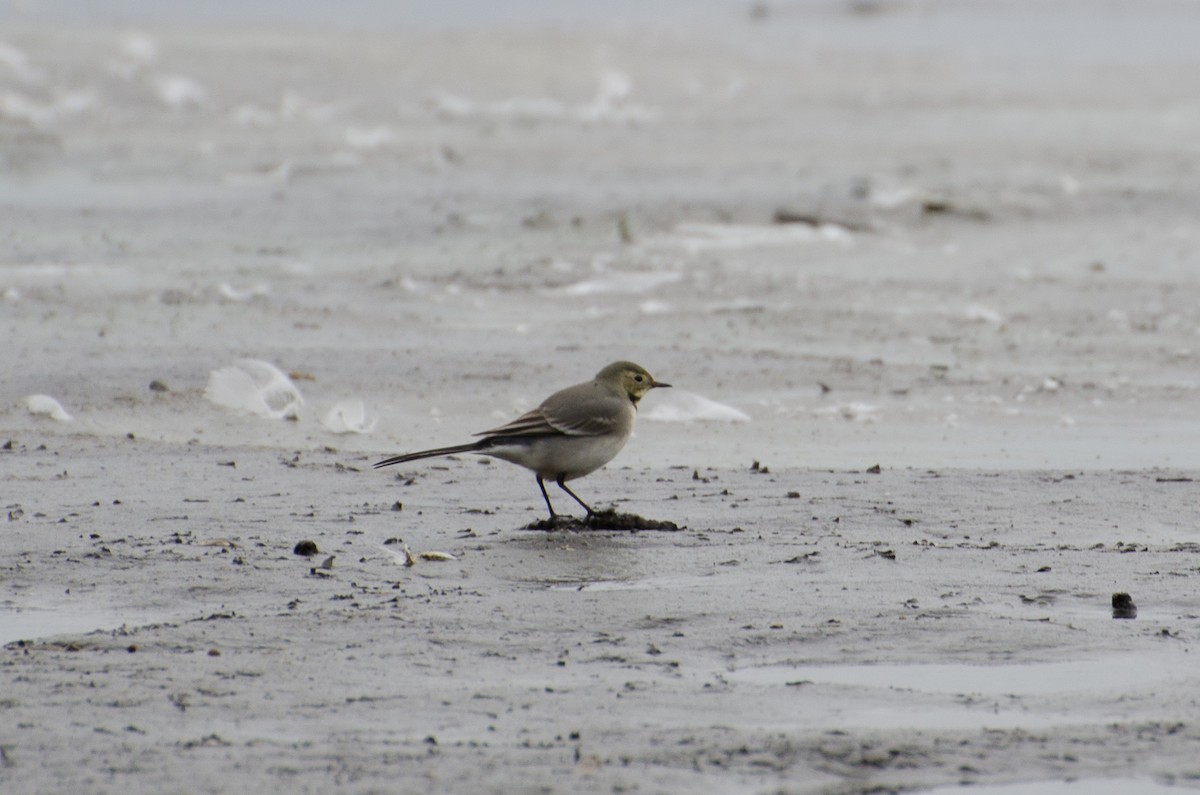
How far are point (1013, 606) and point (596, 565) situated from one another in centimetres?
139

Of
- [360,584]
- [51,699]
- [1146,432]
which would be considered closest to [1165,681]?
[360,584]

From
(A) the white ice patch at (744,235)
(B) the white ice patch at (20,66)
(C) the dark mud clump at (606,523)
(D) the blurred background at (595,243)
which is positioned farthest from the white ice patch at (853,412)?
(B) the white ice patch at (20,66)

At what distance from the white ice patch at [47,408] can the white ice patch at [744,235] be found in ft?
20.0

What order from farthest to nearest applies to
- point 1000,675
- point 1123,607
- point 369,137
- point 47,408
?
1. point 369,137
2. point 47,408
3. point 1123,607
4. point 1000,675

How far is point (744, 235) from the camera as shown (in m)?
14.7

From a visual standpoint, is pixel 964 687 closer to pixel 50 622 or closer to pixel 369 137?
pixel 50 622

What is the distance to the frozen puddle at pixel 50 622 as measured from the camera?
541 centimetres

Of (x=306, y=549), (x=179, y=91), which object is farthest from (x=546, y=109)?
(x=306, y=549)

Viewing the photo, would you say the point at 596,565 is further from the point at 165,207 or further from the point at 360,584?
the point at 165,207

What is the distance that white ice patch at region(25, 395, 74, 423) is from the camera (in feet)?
28.3

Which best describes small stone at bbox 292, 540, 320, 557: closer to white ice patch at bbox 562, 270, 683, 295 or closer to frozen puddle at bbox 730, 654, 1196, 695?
frozen puddle at bbox 730, 654, 1196, 695

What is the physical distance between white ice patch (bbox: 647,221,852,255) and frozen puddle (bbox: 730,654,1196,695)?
29.4 ft

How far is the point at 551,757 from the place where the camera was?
4387mm

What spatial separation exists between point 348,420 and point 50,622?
3.26m
